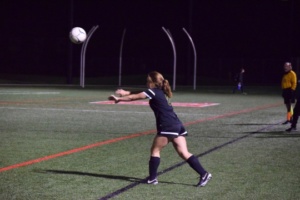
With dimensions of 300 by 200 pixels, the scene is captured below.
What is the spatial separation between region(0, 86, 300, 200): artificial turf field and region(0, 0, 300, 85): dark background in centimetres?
4838

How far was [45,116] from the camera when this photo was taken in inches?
731

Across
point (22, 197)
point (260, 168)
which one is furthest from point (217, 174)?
point (22, 197)

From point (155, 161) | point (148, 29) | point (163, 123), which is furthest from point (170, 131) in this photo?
point (148, 29)

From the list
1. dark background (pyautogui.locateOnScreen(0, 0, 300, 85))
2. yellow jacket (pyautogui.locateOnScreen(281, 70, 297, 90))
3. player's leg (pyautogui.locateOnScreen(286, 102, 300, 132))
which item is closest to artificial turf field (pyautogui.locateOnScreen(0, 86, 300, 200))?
player's leg (pyautogui.locateOnScreen(286, 102, 300, 132))

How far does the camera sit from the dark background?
217 feet

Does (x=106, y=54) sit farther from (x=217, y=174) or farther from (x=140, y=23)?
(x=217, y=174)

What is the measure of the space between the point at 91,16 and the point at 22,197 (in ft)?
210

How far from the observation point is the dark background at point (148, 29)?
66.2m

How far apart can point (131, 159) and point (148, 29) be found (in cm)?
6005

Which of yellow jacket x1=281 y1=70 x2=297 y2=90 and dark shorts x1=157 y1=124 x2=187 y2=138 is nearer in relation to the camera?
dark shorts x1=157 y1=124 x2=187 y2=138

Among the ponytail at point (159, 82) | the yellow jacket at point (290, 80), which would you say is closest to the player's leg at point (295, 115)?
the yellow jacket at point (290, 80)

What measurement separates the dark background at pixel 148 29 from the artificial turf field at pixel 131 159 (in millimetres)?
48376

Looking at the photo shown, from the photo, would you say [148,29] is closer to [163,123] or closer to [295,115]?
[295,115]

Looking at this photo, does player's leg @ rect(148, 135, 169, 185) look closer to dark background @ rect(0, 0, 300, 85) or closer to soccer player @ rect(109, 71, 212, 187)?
soccer player @ rect(109, 71, 212, 187)
